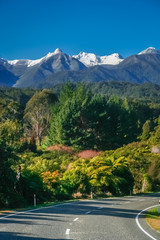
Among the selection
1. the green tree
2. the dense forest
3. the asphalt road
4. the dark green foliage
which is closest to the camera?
the asphalt road

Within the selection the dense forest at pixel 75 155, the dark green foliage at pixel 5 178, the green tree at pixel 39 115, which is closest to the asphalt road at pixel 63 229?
the dark green foliage at pixel 5 178

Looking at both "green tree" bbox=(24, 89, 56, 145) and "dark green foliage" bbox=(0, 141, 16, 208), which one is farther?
"green tree" bbox=(24, 89, 56, 145)

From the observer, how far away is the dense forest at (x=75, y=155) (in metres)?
22.1

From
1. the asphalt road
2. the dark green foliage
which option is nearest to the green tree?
the dark green foliage

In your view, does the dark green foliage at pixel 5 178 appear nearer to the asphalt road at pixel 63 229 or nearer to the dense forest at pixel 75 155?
the dense forest at pixel 75 155

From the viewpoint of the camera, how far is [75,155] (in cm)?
4694

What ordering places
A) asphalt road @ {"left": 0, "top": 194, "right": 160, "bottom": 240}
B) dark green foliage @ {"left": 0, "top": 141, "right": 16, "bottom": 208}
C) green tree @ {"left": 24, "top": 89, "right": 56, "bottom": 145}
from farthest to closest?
green tree @ {"left": 24, "top": 89, "right": 56, "bottom": 145}
dark green foliage @ {"left": 0, "top": 141, "right": 16, "bottom": 208}
asphalt road @ {"left": 0, "top": 194, "right": 160, "bottom": 240}

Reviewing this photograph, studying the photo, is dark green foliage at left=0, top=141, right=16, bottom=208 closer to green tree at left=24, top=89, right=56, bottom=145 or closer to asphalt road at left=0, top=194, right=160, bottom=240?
asphalt road at left=0, top=194, right=160, bottom=240

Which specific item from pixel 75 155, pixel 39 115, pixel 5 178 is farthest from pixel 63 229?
pixel 39 115

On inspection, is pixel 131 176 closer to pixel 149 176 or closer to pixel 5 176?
pixel 149 176

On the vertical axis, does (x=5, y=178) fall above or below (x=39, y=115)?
below

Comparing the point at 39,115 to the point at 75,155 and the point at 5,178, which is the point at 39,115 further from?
the point at 5,178

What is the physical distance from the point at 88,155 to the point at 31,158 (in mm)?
8837

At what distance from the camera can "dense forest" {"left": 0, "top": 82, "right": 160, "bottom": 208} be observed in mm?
22098
